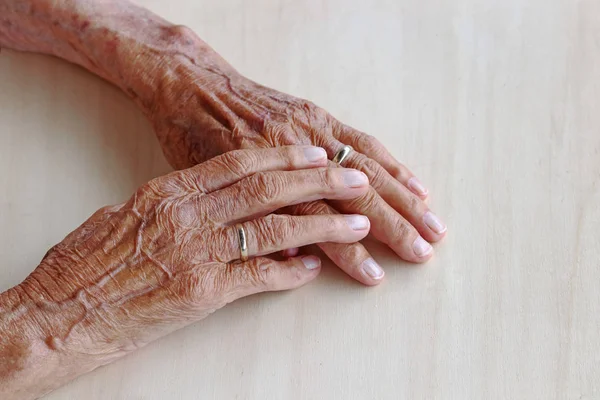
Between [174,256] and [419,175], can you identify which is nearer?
[174,256]

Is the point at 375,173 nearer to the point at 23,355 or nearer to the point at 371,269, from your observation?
the point at 371,269

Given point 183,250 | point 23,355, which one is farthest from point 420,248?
point 23,355

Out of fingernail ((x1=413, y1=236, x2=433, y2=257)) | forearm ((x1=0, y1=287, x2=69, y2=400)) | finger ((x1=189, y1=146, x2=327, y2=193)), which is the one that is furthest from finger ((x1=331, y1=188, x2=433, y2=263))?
forearm ((x1=0, y1=287, x2=69, y2=400))

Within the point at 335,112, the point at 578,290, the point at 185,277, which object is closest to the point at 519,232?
the point at 578,290

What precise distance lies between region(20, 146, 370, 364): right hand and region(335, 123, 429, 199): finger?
113 mm

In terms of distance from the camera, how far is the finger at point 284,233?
1045 millimetres

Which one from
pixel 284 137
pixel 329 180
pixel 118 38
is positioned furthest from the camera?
pixel 118 38

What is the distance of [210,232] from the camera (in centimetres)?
105

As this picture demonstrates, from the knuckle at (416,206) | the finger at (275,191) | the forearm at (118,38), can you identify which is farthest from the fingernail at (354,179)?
the forearm at (118,38)

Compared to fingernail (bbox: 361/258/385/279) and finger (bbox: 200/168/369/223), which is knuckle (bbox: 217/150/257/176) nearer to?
finger (bbox: 200/168/369/223)

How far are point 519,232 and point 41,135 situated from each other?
102 cm

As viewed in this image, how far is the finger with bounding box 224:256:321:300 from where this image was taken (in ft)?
3.42

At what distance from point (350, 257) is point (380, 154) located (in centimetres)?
23

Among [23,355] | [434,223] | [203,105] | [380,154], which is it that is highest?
[203,105]
